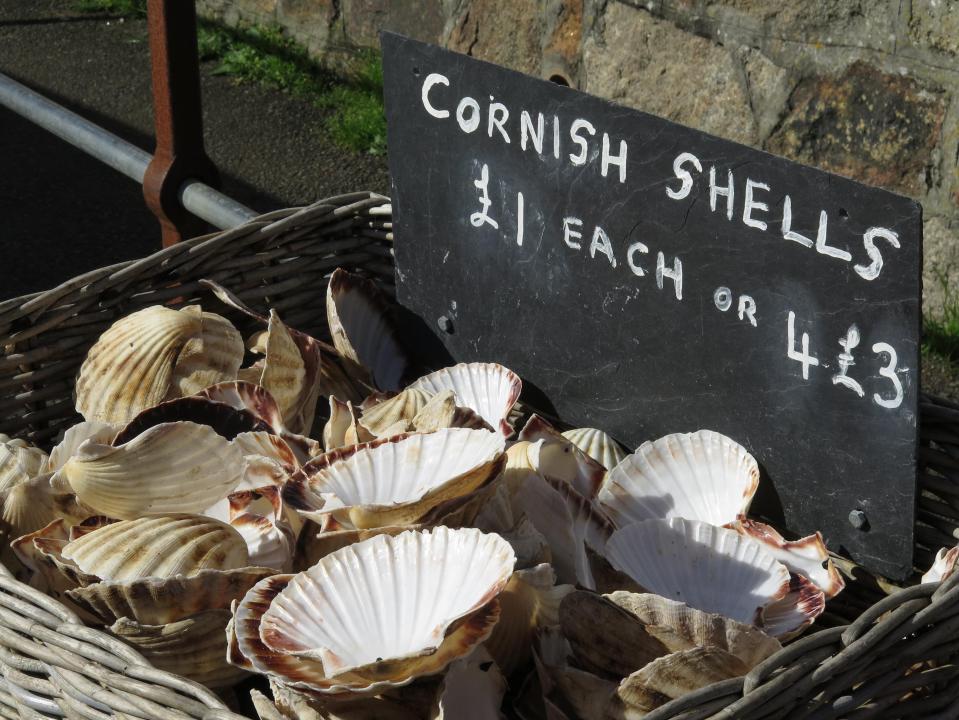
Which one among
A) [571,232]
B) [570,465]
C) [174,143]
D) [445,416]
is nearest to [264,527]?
[445,416]

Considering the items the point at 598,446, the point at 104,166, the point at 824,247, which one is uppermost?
the point at 824,247

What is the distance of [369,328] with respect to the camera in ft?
4.69

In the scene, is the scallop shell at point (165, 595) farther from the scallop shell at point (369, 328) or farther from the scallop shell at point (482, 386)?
the scallop shell at point (369, 328)

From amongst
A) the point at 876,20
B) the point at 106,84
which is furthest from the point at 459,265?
the point at 106,84

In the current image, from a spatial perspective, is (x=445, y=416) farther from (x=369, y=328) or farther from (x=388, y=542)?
(x=369, y=328)

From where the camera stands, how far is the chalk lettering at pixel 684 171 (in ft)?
3.43

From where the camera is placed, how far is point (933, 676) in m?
0.82

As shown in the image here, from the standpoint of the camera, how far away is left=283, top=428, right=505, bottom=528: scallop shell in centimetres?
91

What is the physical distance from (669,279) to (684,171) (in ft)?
0.38

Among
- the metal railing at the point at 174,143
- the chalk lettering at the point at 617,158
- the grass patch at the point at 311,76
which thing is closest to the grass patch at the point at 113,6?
the grass patch at the point at 311,76

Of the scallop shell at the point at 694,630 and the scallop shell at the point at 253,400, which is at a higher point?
the scallop shell at the point at 694,630

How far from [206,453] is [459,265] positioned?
437 millimetres

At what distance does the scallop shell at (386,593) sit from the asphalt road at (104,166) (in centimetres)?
206

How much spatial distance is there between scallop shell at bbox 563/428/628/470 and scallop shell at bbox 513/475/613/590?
0.16 m
